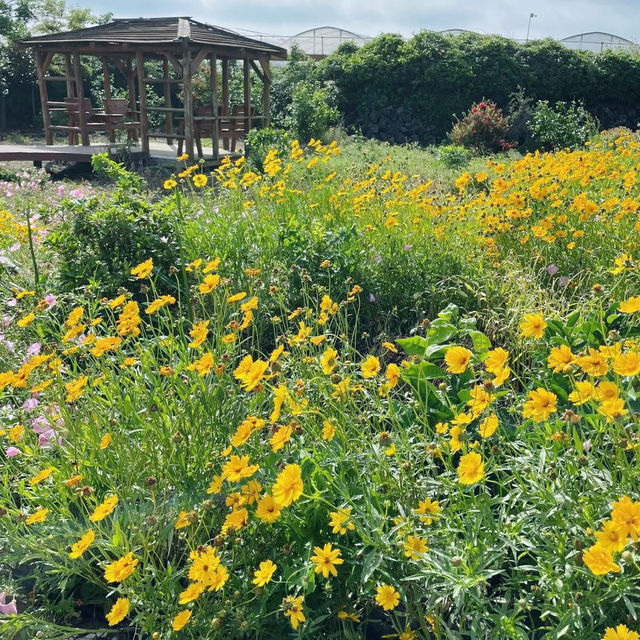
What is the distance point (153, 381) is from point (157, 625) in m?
0.83

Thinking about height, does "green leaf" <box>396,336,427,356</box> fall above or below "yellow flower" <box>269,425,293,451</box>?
below

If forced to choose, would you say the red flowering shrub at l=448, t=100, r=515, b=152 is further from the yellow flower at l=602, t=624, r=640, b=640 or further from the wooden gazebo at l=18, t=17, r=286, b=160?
the yellow flower at l=602, t=624, r=640, b=640

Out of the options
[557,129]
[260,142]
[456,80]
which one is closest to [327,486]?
[260,142]

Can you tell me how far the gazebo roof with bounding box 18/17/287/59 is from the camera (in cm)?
1191

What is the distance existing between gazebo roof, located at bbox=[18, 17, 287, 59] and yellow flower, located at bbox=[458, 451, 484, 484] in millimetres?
11570

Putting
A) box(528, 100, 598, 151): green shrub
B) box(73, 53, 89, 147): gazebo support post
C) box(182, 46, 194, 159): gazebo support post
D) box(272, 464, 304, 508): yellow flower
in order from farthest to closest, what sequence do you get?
1. box(73, 53, 89, 147): gazebo support post
2. box(528, 100, 598, 151): green shrub
3. box(182, 46, 194, 159): gazebo support post
4. box(272, 464, 304, 508): yellow flower

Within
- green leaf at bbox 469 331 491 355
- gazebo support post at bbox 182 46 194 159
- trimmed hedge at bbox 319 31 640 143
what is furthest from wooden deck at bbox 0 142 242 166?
green leaf at bbox 469 331 491 355

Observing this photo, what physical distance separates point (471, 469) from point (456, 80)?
16962 millimetres

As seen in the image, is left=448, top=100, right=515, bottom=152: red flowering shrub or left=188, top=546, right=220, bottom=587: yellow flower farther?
left=448, top=100, right=515, bottom=152: red flowering shrub

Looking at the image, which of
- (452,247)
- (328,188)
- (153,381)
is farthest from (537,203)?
(153,381)

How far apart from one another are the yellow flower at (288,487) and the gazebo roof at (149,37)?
1146cm

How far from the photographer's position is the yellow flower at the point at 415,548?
1.43m

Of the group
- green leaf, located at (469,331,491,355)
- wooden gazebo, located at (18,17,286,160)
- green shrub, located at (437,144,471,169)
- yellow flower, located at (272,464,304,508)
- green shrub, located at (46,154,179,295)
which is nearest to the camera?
yellow flower, located at (272,464,304,508)

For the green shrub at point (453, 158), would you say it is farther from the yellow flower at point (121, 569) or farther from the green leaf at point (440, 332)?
the yellow flower at point (121, 569)
